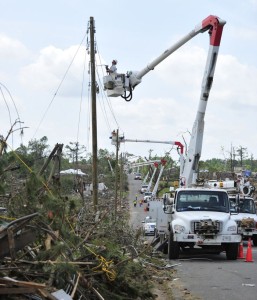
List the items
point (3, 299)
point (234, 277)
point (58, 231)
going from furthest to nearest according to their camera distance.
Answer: point (234, 277)
point (58, 231)
point (3, 299)

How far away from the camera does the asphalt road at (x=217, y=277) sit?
11.0 m

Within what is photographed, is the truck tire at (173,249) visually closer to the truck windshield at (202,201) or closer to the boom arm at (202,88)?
the truck windshield at (202,201)

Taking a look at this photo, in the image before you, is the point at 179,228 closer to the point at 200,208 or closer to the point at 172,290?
the point at 200,208

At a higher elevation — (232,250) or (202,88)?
(202,88)

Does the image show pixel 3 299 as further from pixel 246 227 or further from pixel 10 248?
pixel 246 227

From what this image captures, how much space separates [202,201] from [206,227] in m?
1.59

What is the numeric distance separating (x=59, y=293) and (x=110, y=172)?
8227 cm

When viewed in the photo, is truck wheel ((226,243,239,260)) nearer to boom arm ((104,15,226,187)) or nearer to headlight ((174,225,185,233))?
headlight ((174,225,185,233))

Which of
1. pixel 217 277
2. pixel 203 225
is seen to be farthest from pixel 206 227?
pixel 217 277

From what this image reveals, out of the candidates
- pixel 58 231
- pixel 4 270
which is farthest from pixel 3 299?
pixel 58 231

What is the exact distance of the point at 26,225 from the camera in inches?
299

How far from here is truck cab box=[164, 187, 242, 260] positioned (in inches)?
690

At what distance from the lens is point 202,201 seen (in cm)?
1900

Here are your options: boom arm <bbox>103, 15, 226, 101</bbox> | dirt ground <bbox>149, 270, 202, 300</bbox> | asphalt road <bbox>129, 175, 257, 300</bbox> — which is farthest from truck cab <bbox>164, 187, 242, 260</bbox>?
boom arm <bbox>103, 15, 226, 101</bbox>
